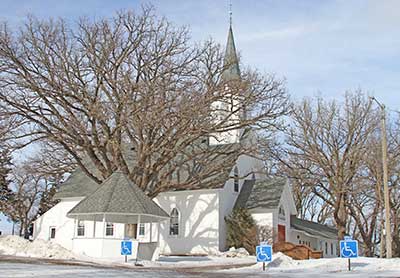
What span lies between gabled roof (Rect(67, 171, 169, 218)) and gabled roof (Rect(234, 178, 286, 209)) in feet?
39.8

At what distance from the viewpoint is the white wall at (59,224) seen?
144 feet

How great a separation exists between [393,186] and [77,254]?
2840cm

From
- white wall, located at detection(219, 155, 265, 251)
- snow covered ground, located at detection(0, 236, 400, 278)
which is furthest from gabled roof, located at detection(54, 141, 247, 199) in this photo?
snow covered ground, located at detection(0, 236, 400, 278)

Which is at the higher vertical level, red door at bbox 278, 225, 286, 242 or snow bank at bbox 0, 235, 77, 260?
red door at bbox 278, 225, 286, 242

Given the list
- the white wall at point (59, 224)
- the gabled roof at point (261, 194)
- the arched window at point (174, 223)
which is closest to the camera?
the gabled roof at point (261, 194)

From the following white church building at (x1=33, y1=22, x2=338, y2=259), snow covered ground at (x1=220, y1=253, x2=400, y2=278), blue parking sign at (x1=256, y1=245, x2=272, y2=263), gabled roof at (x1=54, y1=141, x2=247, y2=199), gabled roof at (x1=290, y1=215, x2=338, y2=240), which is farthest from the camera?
gabled roof at (x1=290, y1=215, x2=338, y2=240)

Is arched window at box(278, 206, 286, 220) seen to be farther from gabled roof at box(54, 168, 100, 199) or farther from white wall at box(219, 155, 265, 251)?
gabled roof at box(54, 168, 100, 199)

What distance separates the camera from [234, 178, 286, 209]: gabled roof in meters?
40.5

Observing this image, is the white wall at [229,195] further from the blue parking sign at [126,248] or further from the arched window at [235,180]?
the blue parking sign at [126,248]

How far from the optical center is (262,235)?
3853cm

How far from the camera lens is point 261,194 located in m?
41.5

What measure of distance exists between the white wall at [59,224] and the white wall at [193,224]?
7576mm

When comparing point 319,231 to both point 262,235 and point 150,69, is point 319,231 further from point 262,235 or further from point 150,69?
point 150,69

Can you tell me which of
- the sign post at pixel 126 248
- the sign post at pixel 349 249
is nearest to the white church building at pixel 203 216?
the sign post at pixel 126 248
